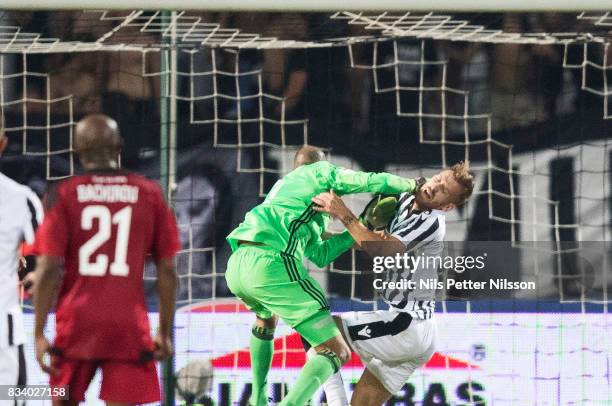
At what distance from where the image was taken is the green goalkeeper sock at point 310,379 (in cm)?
517

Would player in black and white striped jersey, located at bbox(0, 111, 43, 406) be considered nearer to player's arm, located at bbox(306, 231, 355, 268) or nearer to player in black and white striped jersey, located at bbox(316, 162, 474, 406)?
player in black and white striped jersey, located at bbox(316, 162, 474, 406)

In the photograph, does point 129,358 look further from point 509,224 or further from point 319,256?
point 509,224

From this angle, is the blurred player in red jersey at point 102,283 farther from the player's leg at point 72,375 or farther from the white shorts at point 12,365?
the white shorts at point 12,365

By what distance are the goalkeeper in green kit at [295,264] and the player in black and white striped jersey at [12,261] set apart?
3.91 ft

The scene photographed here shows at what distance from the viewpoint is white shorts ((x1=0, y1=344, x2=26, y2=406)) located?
4422 millimetres

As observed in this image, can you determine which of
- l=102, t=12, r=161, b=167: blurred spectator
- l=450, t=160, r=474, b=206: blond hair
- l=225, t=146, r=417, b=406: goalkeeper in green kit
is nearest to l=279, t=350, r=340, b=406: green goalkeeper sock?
l=225, t=146, r=417, b=406: goalkeeper in green kit

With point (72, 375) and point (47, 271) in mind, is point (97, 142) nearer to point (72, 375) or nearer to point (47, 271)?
point (47, 271)

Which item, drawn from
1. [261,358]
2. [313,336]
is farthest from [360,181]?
[261,358]

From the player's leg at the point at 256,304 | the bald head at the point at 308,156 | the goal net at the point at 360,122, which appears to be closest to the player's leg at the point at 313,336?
the player's leg at the point at 256,304

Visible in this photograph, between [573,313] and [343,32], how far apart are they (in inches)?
88.7

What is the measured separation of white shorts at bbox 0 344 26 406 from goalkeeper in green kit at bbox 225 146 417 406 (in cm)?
119

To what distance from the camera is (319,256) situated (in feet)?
18.9

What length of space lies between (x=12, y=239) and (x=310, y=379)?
1435mm

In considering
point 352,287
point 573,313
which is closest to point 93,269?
point 352,287
